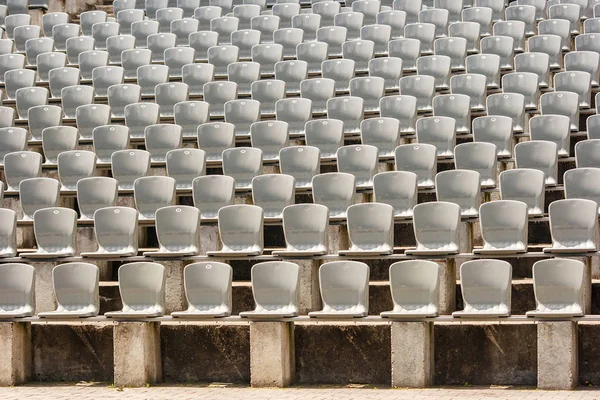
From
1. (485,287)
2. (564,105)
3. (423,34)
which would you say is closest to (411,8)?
(423,34)

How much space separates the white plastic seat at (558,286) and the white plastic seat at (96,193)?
409 centimetres

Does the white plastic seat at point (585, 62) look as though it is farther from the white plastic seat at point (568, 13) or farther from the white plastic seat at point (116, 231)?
the white plastic seat at point (116, 231)

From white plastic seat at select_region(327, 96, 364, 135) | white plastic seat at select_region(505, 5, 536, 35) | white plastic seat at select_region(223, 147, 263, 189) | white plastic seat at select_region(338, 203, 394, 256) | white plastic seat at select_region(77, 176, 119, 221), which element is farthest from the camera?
white plastic seat at select_region(505, 5, 536, 35)

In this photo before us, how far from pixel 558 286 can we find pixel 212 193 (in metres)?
3.36

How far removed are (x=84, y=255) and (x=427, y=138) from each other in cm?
347

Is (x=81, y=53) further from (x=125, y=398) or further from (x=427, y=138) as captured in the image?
(x=125, y=398)

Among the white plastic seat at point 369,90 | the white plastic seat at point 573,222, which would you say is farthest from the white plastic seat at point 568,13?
the white plastic seat at point 573,222

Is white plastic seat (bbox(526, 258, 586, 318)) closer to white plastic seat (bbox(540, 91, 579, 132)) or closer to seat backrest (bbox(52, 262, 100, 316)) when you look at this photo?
white plastic seat (bbox(540, 91, 579, 132))

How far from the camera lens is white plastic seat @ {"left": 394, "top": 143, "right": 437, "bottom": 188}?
1049 centimetres

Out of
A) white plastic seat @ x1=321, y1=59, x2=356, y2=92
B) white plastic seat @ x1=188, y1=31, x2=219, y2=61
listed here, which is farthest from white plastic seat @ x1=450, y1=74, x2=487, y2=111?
white plastic seat @ x1=188, y1=31, x2=219, y2=61

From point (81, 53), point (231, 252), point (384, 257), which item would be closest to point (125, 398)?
point (231, 252)

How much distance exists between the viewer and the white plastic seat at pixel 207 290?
9070mm

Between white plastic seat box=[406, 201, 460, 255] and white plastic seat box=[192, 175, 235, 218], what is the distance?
186 centimetres

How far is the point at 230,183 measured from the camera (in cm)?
1036
